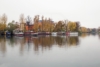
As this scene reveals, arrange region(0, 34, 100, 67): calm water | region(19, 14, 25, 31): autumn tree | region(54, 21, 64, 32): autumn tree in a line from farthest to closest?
region(54, 21, 64, 32): autumn tree
region(19, 14, 25, 31): autumn tree
region(0, 34, 100, 67): calm water

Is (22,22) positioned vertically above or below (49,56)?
above

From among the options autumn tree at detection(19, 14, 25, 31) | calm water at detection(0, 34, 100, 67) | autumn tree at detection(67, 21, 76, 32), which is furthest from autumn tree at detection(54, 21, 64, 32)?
calm water at detection(0, 34, 100, 67)

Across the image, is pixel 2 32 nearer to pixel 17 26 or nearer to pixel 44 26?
pixel 17 26

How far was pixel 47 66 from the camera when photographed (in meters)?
2.82

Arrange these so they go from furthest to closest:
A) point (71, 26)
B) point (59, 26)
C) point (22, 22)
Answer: point (59, 26)
point (71, 26)
point (22, 22)

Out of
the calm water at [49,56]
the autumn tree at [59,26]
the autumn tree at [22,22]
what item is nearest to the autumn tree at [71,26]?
the autumn tree at [59,26]

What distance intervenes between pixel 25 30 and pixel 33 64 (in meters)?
12.0

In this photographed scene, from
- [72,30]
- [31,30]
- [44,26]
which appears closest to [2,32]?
[31,30]

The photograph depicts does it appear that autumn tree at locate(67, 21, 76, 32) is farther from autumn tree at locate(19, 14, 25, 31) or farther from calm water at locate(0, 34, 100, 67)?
calm water at locate(0, 34, 100, 67)

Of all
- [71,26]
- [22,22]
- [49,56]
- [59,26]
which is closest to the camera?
[49,56]

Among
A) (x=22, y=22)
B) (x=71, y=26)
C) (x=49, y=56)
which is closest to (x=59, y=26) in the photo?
(x=71, y=26)

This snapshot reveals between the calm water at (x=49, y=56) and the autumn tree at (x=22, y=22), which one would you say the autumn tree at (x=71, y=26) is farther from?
the calm water at (x=49, y=56)

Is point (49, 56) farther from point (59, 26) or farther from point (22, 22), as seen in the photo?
point (59, 26)

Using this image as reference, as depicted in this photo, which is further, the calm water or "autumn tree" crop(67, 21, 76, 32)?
"autumn tree" crop(67, 21, 76, 32)
